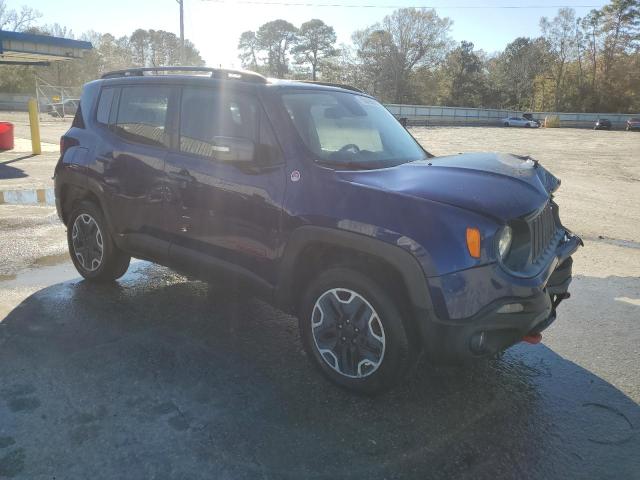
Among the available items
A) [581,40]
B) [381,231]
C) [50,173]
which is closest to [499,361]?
[381,231]

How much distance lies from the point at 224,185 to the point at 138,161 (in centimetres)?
108

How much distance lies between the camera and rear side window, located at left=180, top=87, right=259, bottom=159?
3623 mm

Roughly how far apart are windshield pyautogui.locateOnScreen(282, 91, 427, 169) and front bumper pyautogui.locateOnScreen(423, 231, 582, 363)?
1261mm

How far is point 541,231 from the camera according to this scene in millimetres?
3266

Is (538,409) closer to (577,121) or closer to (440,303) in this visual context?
(440,303)

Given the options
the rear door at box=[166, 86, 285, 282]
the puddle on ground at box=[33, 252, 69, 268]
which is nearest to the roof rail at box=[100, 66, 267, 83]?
the rear door at box=[166, 86, 285, 282]

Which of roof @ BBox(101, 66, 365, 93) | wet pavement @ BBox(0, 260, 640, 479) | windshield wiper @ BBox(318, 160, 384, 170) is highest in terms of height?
roof @ BBox(101, 66, 365, 93)

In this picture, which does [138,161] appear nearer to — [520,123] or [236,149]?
[236,149]

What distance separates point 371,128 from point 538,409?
7.45 ft

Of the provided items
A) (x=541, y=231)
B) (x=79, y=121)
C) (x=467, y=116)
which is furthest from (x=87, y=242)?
(x=467, y=116)

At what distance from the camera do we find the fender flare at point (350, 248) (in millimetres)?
2766

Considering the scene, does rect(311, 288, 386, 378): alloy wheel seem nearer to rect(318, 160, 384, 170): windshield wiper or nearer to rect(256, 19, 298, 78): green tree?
rect(318, 160, 384, 170): windshield wiper

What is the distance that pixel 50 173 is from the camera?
39.7ft

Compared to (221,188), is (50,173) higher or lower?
lower
